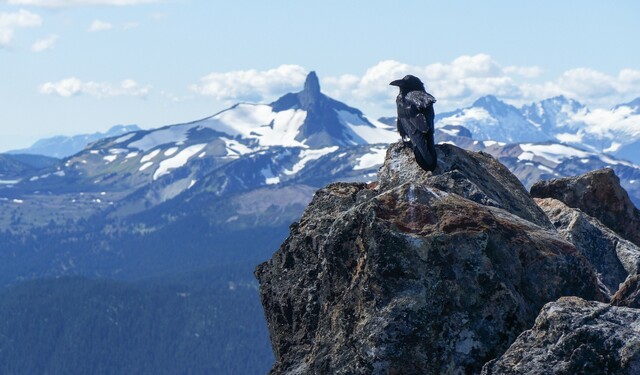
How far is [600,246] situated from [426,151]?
5.40m

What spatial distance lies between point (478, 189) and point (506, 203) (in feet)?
4.68

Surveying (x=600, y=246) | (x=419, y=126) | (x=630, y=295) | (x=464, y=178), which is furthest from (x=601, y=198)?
(x=630, y=295)

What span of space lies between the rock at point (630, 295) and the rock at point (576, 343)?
340 centimetres

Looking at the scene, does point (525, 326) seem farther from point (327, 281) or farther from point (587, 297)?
point (327, 281)

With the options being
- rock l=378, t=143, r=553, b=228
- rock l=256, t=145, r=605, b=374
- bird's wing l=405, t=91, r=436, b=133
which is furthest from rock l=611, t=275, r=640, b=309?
bird's wing l=405, t=91, r=436, b=133

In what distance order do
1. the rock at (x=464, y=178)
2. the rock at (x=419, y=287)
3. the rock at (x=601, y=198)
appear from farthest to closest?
the rock at (x=601, y=198) → the rock at (x=464, y=178) → the rock at (x=419, y=287)

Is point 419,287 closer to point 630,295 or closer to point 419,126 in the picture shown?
point 630,295

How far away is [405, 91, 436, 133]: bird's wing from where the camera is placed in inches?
860

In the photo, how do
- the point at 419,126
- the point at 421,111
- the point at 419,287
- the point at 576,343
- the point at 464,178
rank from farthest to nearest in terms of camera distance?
the point at 421,111 → the point at 419,126 → the point at 464,178 → the point at 419,287 → the point at 576,343

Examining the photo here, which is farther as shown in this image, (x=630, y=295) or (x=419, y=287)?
(x=630, y=295)

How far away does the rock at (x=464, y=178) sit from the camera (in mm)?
21375

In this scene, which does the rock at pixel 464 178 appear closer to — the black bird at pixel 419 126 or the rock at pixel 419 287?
the black bird at pixel 419 126

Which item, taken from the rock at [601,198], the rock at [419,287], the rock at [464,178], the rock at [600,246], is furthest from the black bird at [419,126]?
the rock at [601,198]

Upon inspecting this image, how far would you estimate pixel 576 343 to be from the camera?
→ 14469mm
